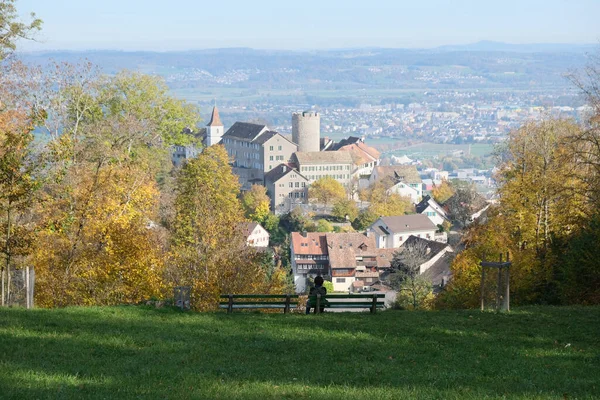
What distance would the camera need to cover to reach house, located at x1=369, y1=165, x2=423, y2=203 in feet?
418

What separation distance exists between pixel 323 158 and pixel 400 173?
1383cm

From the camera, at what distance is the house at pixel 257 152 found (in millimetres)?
134250

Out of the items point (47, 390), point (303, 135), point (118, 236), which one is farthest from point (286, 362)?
point (303, 135)

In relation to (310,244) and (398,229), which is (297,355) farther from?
(398,229)

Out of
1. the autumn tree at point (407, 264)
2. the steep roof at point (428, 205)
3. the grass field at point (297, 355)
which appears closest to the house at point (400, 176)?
the steep roof at point (428, 205)

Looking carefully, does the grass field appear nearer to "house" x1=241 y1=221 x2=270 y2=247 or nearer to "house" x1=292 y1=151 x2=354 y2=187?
"house" x1=241 y1=221 x2=270 y2=247

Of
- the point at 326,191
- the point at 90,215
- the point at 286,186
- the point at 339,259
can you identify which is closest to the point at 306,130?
the point at 286,186

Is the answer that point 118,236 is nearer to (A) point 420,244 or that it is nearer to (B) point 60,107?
(B) point 60,107

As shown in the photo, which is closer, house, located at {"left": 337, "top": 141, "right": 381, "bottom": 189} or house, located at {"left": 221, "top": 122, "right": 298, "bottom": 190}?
house, located at {"left": 221, "top": 122, "right": 298, "bottom": 190}

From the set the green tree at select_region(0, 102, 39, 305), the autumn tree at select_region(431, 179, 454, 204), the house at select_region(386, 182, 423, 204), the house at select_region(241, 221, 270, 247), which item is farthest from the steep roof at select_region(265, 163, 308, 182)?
the green tree at select_region(0, 102, 39, 305)

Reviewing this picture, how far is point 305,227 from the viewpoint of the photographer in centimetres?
8631

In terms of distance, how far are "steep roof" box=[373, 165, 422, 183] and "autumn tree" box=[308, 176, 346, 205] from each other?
19.0 metres

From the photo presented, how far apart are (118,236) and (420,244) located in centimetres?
5183

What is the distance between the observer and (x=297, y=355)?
1422 centimetres
